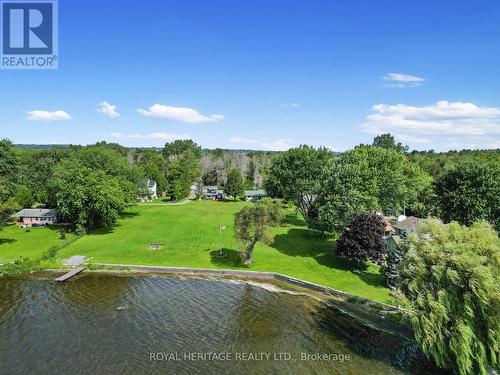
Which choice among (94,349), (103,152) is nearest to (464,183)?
(94,349)

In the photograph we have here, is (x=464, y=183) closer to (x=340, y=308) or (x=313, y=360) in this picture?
(x=340, y=308)

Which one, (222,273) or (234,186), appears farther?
(234,186)

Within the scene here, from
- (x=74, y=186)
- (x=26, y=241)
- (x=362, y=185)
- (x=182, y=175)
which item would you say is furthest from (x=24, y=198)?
(x=362, y=185)

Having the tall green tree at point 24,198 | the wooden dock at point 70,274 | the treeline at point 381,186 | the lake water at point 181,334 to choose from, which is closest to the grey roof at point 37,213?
the tall green tree at point 24,198

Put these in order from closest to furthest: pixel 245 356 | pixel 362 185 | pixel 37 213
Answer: pixel 245 356, pixel 362 185, pixel 37 213

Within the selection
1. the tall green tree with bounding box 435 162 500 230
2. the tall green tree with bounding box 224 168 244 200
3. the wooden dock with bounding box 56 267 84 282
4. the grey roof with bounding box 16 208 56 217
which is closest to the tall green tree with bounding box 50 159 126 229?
the grey roof with bounding box 16 208 56 217

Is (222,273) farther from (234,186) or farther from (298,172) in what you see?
(234,186)

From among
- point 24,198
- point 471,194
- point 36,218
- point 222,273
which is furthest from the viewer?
point 24,198
